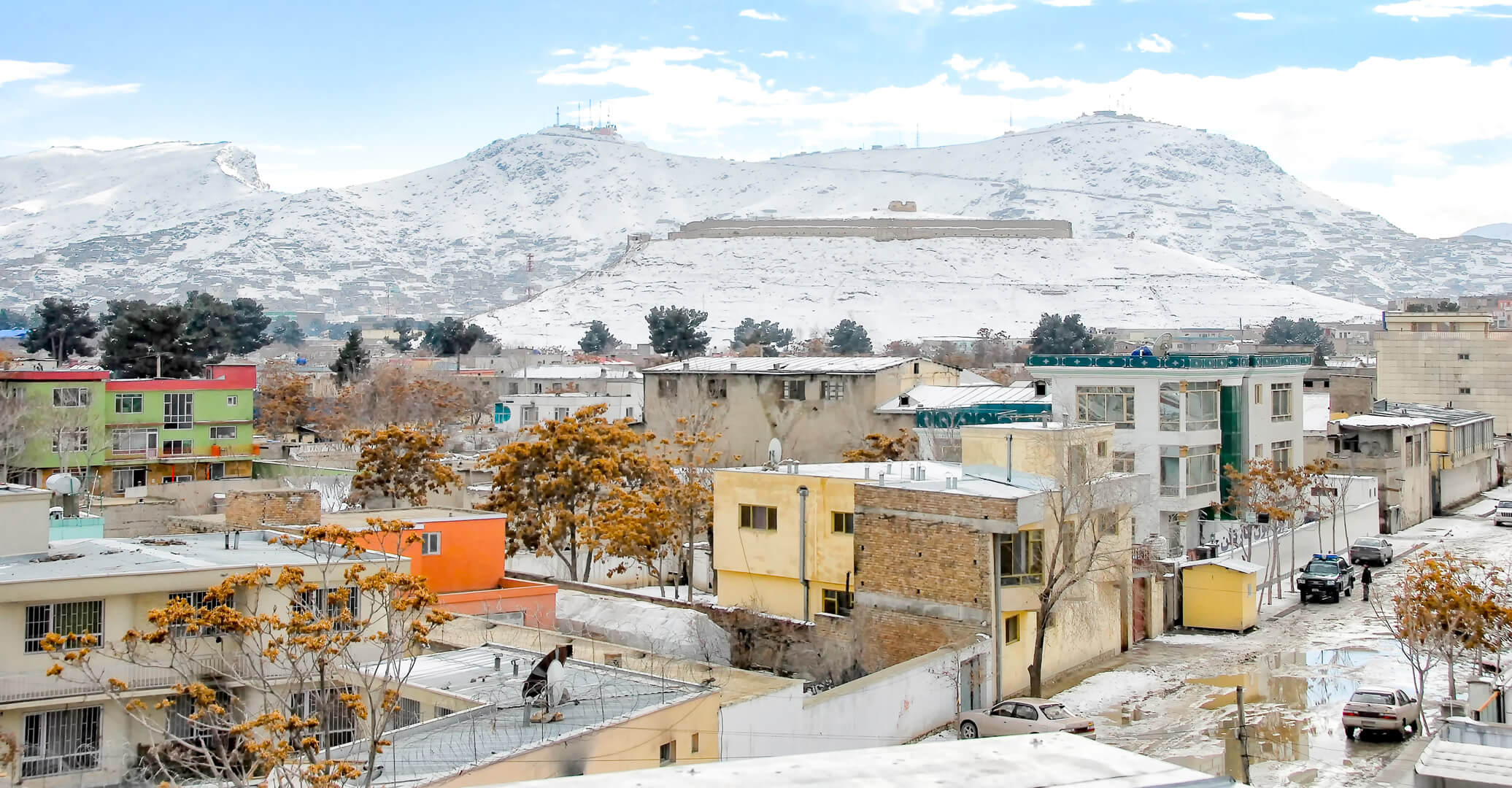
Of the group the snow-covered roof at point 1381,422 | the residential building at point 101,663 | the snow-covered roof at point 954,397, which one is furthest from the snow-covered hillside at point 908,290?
the residential building at point 101,663

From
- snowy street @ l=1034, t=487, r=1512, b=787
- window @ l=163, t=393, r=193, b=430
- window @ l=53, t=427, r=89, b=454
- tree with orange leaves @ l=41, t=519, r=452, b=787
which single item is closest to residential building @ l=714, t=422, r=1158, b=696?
snowy street @ l=1034, t=487, r=1512, b=787

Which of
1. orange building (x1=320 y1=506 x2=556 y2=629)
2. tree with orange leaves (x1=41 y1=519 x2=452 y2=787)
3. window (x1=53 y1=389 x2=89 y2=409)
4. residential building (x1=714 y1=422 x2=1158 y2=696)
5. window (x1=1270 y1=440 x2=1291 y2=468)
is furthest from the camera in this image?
window (x1=53 y1=389 x2=89 y2=409)

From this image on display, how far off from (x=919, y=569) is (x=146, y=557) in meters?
9.22

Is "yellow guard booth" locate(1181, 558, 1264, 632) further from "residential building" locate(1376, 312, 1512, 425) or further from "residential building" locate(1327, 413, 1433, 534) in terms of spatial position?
"residential building" locate(1376, 312, 1512, 425)

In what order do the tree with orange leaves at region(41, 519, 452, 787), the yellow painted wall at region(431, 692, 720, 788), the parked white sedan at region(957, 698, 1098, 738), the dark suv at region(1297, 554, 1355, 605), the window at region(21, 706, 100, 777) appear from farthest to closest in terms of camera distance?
the dark suv at region(1297, 554, 1355, 605) → the parked white sedan at region(957, 698, 1098, 738) → the window at region(21, 706, 100, 777) → the yellow painted wall at region(431, 692, 720, 788) → the tree with orange leaves at region(41, 519, 452, 787)

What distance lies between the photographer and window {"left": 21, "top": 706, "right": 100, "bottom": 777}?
13.2m

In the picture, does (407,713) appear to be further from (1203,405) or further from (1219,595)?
(1203,405)

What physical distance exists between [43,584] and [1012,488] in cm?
1161

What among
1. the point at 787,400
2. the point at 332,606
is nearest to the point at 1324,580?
the point at 787,400

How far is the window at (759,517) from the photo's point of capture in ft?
70.8

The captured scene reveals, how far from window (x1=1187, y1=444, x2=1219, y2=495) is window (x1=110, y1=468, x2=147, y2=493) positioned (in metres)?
23.9

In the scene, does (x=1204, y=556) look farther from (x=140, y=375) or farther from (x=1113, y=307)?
(x=1113, y=307)

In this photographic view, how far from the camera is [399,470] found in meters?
30.3

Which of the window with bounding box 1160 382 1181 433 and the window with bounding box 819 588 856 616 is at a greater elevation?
the window with bounding box 1160 382 1181 433
